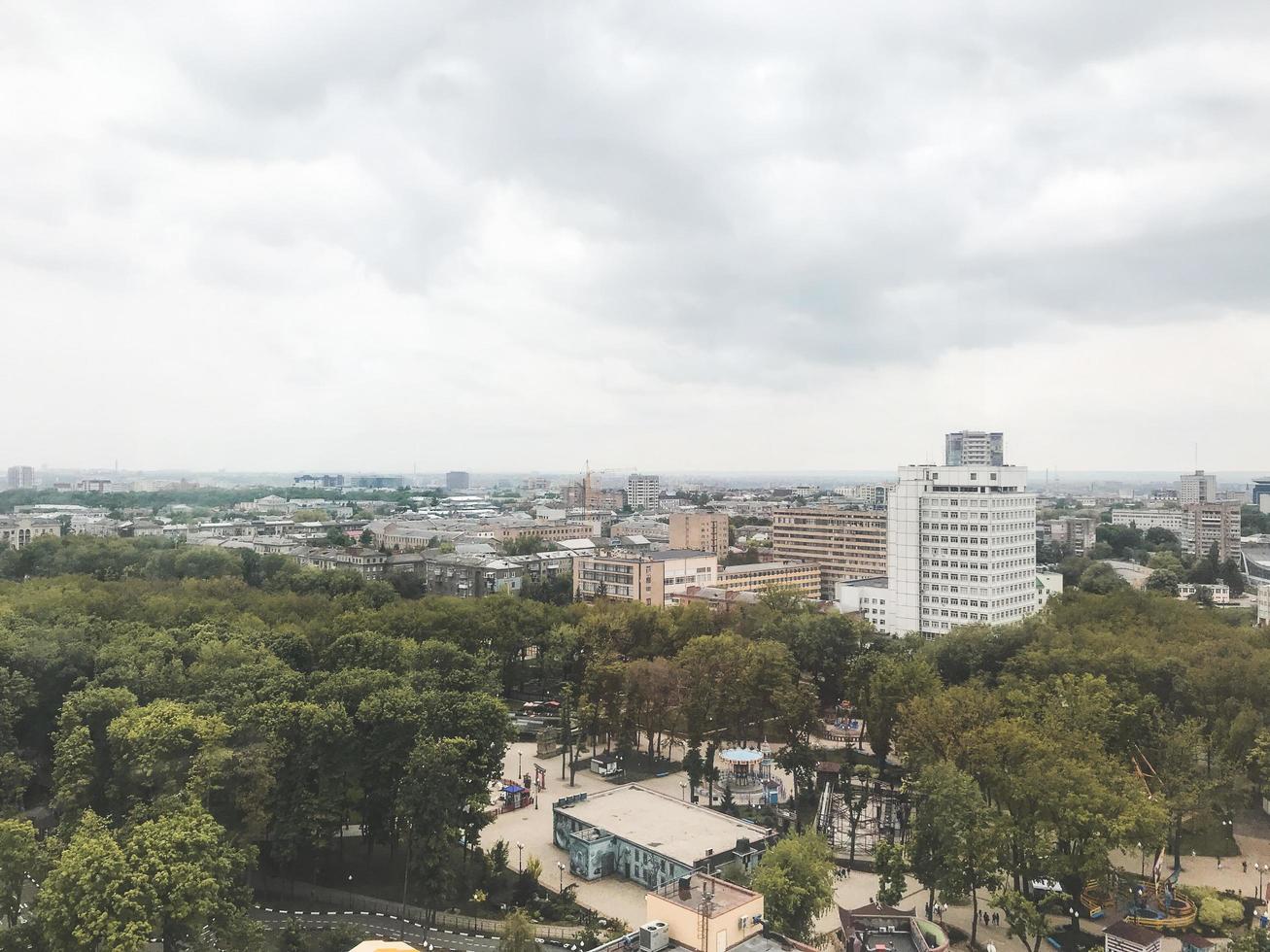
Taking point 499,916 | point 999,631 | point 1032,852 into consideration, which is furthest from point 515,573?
point 1032,852

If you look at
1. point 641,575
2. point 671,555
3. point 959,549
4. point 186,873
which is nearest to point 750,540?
point 671,555

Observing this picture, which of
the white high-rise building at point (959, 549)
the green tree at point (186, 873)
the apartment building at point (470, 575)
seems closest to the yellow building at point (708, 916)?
the green tree at point (186, 873)

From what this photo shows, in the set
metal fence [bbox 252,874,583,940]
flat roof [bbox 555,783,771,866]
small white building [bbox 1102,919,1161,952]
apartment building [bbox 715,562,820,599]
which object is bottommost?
metal fence [bbox 252,874,583,940]

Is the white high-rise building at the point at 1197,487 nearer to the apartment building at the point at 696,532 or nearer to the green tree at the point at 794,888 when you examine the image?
the apartment building at the point at 696,532

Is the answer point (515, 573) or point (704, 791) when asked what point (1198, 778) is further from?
point (515, 573)

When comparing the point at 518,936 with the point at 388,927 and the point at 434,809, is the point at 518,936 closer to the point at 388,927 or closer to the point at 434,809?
the point at 434,809

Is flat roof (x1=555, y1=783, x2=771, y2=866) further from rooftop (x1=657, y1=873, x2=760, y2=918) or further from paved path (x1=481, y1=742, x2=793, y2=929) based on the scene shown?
rooftop (x1=657, y1=873, x2=760, y2=918)

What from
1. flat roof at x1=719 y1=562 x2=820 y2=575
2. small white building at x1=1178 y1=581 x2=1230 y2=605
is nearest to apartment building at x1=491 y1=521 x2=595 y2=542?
flat roof at x1=719 y1=562 x2=820 y2=575
